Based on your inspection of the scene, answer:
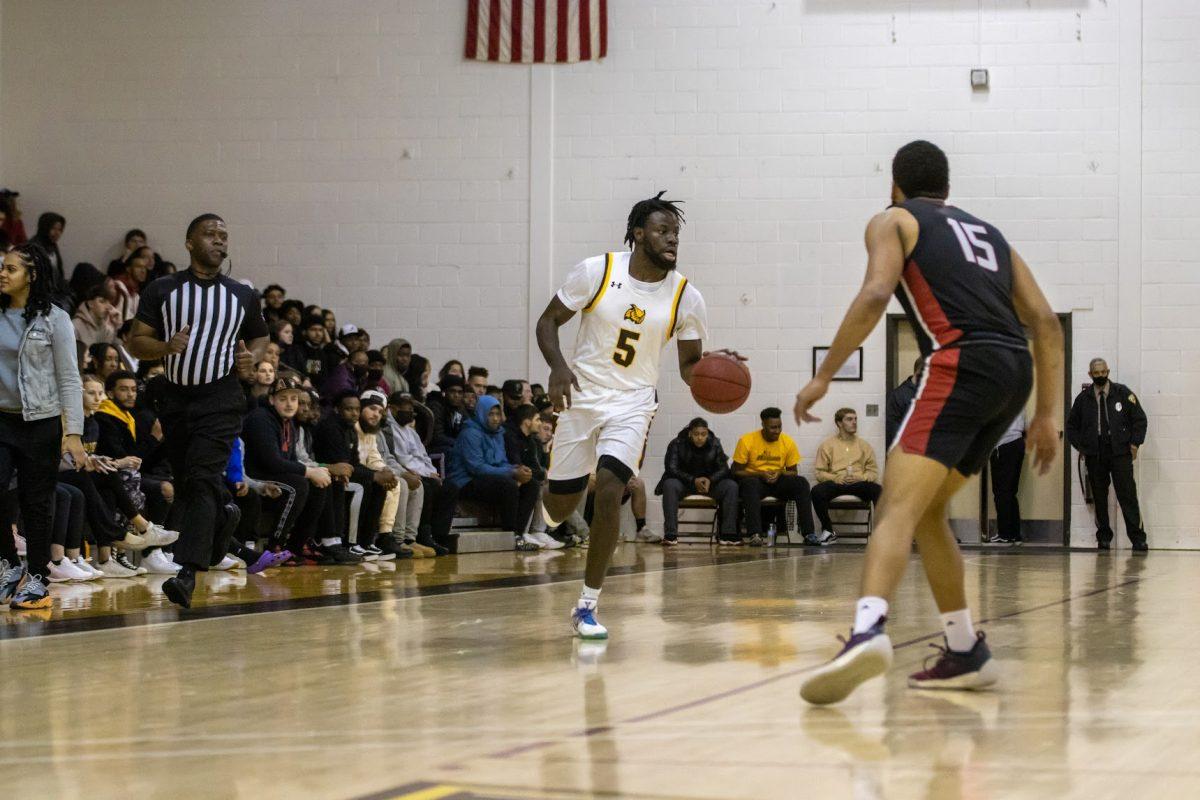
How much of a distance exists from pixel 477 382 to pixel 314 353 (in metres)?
1.48

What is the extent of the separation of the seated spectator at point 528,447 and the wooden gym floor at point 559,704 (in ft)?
20.0

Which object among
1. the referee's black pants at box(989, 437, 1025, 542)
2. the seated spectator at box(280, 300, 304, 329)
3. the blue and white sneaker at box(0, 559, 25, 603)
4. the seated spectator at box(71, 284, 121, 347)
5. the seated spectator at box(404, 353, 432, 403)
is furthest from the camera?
the referee's black pants at box(989, 437, 1025, 542)

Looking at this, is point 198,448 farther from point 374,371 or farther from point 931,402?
point 374,371

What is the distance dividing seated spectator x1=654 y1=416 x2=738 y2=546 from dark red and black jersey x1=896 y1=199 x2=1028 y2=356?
10.5 metres

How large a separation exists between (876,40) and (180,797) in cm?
1377

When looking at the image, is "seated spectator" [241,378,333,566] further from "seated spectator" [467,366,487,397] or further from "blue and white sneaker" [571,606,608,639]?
"blue and white sneaker" [571,606,608,639]

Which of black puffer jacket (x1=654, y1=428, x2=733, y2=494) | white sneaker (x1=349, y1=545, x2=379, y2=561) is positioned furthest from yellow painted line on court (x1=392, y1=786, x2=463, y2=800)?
black puffer jacket (x1=654, y1=428, x2=733, y2=494)

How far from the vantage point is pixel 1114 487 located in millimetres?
14703

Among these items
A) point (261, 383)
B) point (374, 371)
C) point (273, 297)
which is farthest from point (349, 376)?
point (261, 383)

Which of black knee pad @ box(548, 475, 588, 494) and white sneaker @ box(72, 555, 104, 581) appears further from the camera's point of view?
white sneaker @ box(72, 555, 104, 581)

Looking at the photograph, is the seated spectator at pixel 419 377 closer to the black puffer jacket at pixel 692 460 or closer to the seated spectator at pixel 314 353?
the seated spectator at pixel 314 353

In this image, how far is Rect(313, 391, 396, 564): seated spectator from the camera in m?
10.5

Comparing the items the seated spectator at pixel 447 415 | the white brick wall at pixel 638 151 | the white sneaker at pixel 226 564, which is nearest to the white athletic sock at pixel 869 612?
the white sneaker at pixel 226 564

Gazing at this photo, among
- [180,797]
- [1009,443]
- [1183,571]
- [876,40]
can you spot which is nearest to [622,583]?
[1183,571]
